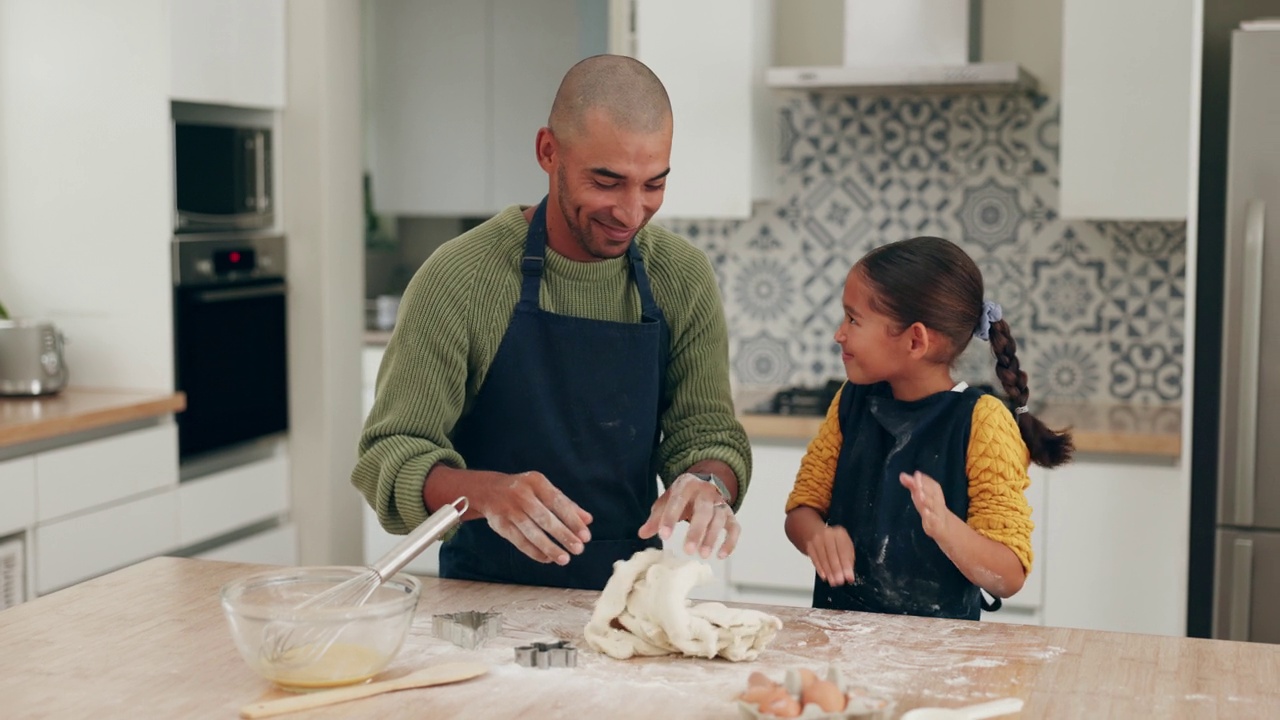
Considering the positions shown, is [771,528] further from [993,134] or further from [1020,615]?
[993,134]

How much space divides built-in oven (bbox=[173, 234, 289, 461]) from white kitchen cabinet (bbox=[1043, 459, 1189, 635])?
193cm

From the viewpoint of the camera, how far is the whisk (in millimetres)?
1359

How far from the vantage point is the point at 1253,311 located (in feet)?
9.45

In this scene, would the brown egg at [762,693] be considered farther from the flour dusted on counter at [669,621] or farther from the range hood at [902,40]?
the range hood at [902,40]

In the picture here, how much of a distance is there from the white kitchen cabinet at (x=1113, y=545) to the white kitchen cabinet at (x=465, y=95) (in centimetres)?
222

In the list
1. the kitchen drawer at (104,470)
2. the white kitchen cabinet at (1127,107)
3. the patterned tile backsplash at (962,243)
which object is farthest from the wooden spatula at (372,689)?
the patterned tile backsplash at (962,243)

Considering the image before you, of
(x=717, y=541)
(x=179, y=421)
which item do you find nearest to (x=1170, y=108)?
(x=717, y=541)

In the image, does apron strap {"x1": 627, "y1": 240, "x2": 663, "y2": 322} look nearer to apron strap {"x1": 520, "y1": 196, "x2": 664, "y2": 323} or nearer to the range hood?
apron strap {"x1": 520, "y1": 196, "x2": 664, "y2": 323}

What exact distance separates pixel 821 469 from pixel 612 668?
59 cm

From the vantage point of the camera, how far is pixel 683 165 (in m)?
3.51

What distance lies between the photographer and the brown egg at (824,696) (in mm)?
1210

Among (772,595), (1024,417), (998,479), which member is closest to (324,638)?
(998,479)

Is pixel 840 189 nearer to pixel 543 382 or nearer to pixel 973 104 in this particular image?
pixel 973 104

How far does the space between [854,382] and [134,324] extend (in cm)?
202
